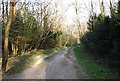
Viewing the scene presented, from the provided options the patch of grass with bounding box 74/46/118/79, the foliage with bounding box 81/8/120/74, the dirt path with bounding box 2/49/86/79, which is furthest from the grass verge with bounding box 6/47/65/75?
the foliage with bounding box 81/8/120/74

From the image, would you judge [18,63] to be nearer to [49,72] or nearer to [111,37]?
[49,72]

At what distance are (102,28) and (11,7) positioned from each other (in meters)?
6.53

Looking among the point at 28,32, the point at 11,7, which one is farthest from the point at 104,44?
the point at 28,32

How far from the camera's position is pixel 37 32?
16.6 m

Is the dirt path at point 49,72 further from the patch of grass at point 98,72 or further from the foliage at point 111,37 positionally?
the foliage at point 111,37

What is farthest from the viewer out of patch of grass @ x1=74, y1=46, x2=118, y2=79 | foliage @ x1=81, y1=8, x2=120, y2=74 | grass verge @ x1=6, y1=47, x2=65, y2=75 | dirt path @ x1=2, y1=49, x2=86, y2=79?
grass verge @ x1=6, y1=47, x2=65, y2=75

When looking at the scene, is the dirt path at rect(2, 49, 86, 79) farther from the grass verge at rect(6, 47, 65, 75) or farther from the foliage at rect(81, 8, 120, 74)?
the foliage at rect(81, 8, 120, 74)

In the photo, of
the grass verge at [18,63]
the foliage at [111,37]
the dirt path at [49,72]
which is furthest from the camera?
the grass verge at [18,63]

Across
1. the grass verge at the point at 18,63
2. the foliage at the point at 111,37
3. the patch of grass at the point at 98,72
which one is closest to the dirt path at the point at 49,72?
the grass verge at the point at 18,63

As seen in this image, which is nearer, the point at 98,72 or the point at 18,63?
the point at 98,72

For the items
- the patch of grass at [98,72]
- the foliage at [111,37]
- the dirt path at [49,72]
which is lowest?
the dirt path at [49,72]

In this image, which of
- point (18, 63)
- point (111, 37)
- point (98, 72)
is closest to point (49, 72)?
point (98, 72)

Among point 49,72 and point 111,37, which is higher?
point 111,37

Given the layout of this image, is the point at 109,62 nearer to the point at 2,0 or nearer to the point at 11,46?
the point at 2,0
